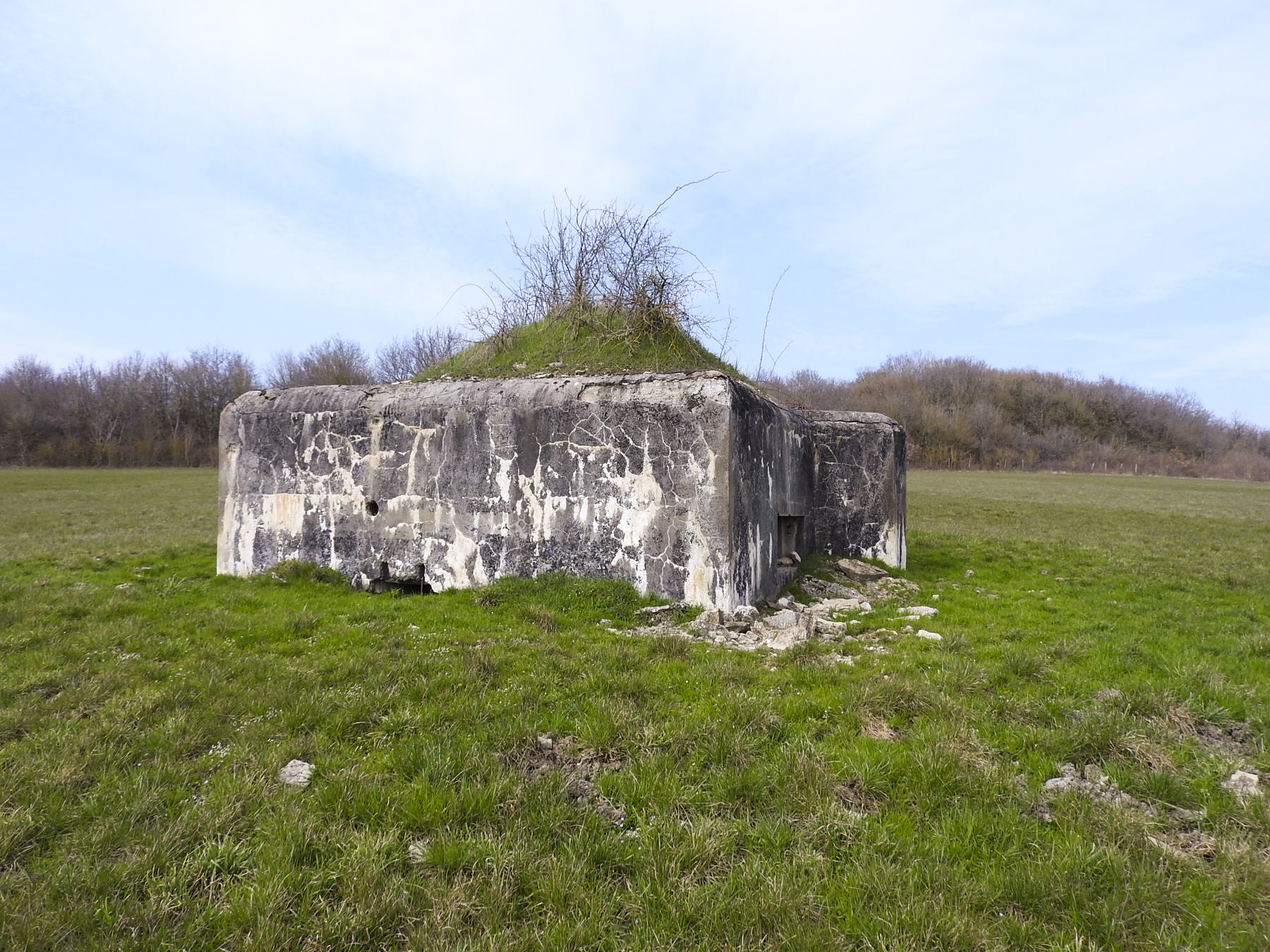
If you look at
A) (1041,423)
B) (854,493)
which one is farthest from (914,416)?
(854,493)

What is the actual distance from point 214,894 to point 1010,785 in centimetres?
344

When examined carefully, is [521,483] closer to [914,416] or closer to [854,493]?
[854,493]

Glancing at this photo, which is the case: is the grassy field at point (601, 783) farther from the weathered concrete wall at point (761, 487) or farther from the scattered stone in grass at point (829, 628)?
the weathered concrete wall at point (761, 487)

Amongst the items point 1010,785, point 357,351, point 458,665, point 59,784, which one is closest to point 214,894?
point 59,784

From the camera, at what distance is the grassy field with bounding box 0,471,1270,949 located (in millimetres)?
2359

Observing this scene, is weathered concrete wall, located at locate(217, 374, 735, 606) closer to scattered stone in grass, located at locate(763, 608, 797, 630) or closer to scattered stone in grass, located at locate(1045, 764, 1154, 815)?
scattered stone in grass, located at locate(763, 608, 797, 630)

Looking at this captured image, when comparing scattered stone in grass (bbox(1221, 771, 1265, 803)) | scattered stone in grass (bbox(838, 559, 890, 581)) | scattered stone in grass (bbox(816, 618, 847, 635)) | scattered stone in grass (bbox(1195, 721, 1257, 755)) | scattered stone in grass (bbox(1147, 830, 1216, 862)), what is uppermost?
scattered stone in grass (bbox(838, 559, 890, 581))

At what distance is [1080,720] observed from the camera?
12.9 feet

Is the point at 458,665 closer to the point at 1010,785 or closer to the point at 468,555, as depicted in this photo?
the point at 468,555

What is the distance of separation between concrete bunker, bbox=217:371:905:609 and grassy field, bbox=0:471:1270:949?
78cm

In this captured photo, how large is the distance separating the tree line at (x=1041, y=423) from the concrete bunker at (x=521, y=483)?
5092cm

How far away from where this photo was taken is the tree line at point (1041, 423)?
60.5m

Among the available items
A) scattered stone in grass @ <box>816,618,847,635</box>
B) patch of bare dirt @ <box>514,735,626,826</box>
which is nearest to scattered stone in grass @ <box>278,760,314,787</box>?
patch of bare dirt @ <box>514,735,626,826</box>

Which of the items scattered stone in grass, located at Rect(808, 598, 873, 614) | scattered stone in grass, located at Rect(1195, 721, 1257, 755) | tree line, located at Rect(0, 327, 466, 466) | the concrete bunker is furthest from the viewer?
tree line, located at Rect(0, 327, 466, 466)
